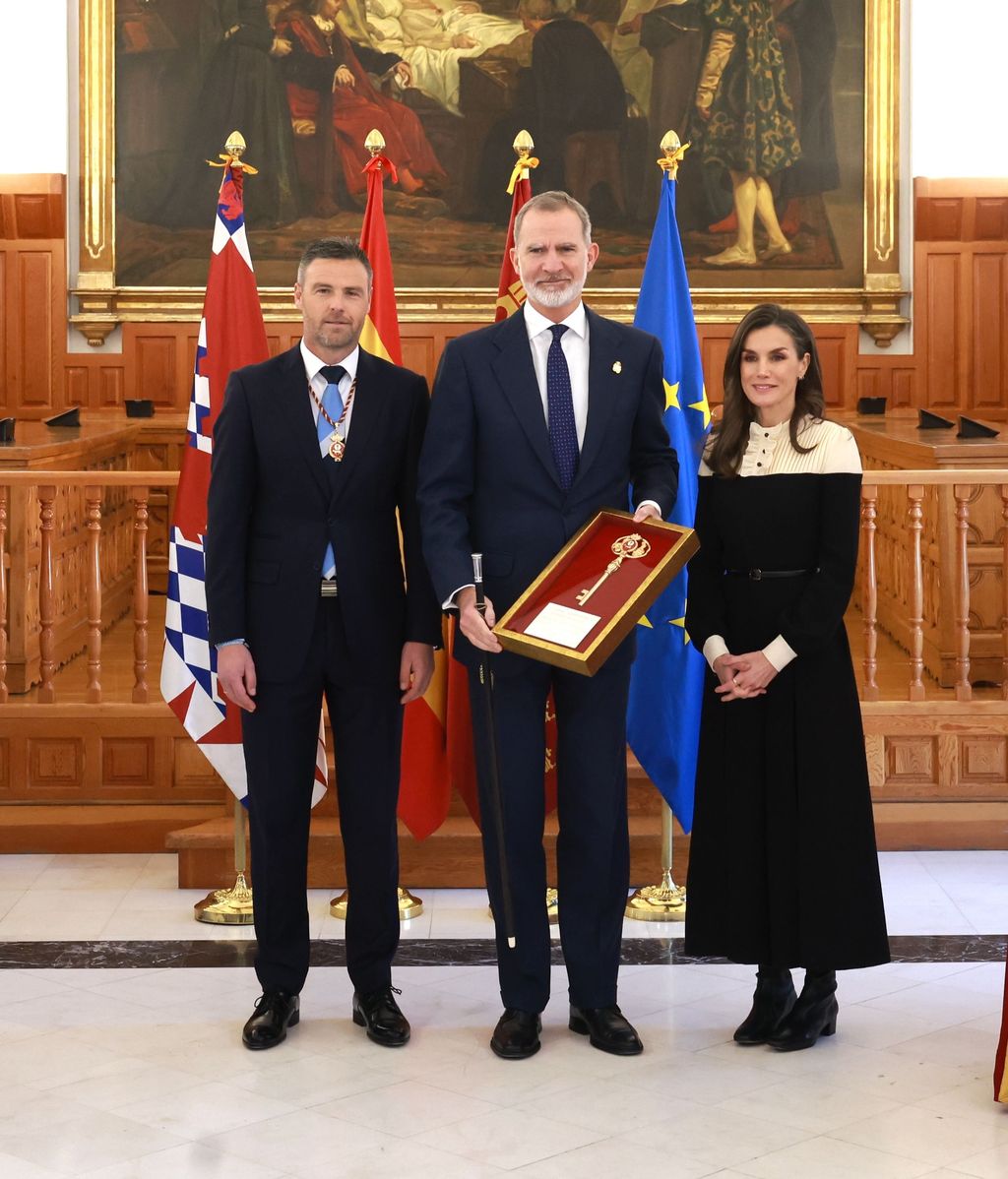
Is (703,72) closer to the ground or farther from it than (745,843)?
farther from it

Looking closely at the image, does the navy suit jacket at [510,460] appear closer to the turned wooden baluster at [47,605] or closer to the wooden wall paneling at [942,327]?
the turned wooden baluster at [47,605]

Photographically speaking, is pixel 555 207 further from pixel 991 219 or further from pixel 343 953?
pixel 991 219

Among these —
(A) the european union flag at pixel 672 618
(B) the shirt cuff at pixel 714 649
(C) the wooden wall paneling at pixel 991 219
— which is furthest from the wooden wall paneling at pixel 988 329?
(B) the shirt cuff at pixel 714 649

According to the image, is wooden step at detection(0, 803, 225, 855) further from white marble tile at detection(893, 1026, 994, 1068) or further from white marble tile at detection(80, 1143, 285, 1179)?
white marble tile at detection(893, 1026, 994, 1068)

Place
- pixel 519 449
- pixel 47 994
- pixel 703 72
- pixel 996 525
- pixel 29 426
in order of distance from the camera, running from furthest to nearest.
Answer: pixel 703 72
pixel 29 426
pixel 996 525
pixel 47 994
pixel 519 449

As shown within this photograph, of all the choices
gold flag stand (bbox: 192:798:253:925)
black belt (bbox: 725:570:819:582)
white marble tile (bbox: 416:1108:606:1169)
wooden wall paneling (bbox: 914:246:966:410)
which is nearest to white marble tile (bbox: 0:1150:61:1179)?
white marble tile (bbox: 416:1108:606:1169)

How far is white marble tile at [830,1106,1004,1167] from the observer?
10.1 feet

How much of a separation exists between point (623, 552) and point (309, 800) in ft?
3.22

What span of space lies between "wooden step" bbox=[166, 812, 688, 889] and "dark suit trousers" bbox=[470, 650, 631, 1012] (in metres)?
1.48

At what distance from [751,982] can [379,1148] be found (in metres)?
1.39

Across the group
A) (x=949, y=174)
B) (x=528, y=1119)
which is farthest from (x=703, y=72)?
(x=528, y=1119)

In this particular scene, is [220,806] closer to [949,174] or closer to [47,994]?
[47,994]

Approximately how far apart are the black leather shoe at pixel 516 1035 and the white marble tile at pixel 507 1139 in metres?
0.33

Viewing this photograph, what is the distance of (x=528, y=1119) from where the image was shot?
323cm
